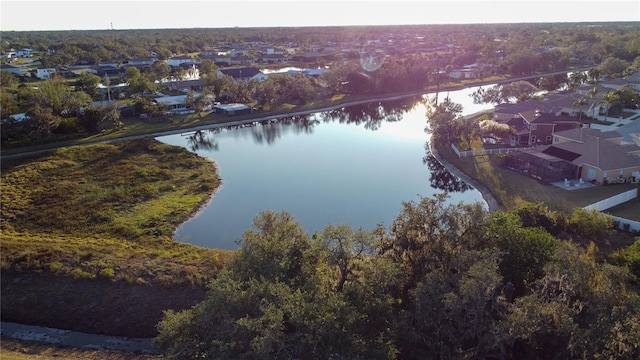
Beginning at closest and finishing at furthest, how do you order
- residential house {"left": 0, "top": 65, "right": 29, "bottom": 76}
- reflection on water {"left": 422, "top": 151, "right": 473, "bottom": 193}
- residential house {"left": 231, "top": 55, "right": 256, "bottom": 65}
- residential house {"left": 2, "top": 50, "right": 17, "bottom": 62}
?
reflection on water {"left": 422, "top": 151, "right": 473, "bottom": 193} → residential house {"left": 0, "top": 65, "right": 29, "bottom": 76} → residential house {"left": 231, "top": 55, "right": 256, "bottom": 65} → residential house {"left": 2, "top": 50, "right": 17, "bottom": 62}

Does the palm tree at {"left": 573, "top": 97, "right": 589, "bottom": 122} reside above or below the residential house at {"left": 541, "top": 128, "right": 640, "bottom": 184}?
above

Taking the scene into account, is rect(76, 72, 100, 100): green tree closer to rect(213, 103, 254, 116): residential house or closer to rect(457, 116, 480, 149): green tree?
rect(213, 103, 254, 116): residential house

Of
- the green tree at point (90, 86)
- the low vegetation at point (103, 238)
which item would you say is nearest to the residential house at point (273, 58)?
the green tree at point (90, 86)

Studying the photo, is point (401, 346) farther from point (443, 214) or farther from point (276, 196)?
point (276, 196)

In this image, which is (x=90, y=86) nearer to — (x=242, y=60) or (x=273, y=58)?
(x=242, y=60)

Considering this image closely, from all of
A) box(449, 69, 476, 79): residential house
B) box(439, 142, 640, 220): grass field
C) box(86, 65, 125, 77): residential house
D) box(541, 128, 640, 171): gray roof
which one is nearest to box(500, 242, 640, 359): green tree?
box(439, 142, 640, 220): grass field

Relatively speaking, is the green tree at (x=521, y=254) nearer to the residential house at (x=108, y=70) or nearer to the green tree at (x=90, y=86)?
the green tree at (x=90, y=86)

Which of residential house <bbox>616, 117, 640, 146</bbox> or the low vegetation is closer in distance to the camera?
the low vegetation
